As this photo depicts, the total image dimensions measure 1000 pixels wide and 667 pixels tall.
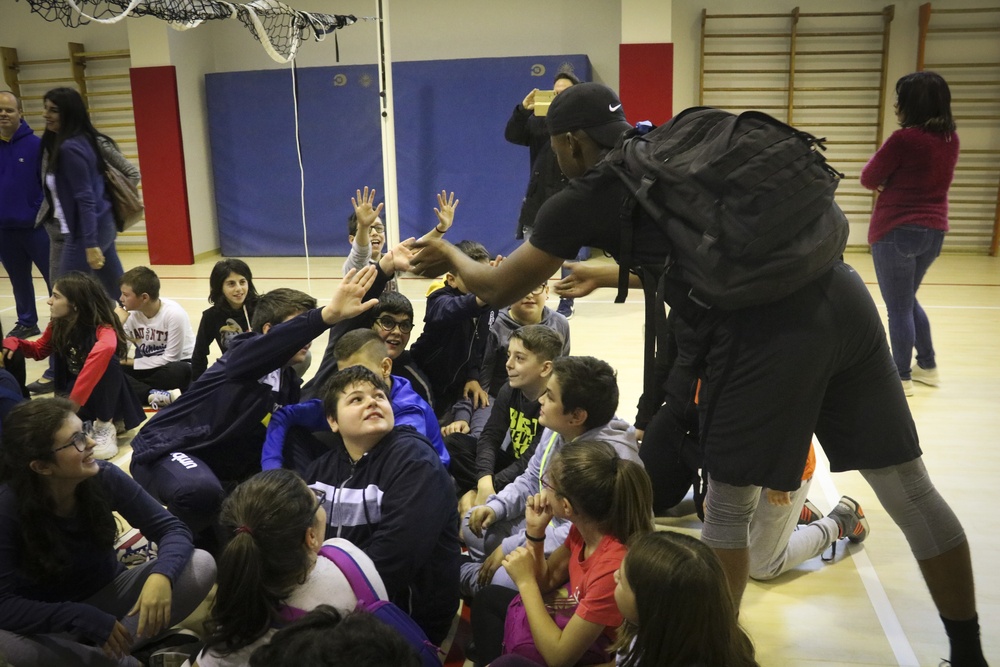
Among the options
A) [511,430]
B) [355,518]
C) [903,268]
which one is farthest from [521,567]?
[903,268]

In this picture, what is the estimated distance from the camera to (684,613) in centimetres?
145

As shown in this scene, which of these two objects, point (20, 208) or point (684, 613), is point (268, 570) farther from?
point (20, 208)

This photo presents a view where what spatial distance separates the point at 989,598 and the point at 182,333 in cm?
378

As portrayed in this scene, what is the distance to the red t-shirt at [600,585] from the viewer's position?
182 cm

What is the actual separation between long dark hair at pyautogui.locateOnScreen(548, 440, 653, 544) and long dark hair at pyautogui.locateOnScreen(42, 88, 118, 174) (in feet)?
13.0

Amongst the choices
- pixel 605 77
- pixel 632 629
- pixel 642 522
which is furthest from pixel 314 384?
pixel 605 77

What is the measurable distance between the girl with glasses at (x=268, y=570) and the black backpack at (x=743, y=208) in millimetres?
907

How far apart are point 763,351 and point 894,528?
1749 millimetres

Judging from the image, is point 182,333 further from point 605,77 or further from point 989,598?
point 605,77

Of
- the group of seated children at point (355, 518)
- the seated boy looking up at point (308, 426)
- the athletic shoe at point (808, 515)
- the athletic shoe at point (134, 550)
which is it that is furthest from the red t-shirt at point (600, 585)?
the athletic shoe at point (134, 550)

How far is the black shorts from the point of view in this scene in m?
1.68

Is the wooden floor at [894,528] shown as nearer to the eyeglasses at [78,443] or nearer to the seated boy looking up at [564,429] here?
the seated boy looking up at [564,429]

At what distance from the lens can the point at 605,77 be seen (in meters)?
8.93

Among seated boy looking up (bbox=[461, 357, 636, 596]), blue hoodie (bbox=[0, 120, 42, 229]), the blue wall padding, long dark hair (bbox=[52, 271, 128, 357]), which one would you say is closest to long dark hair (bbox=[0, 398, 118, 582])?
seated boy looking up (bbox=[461, 357, 636, 596])
